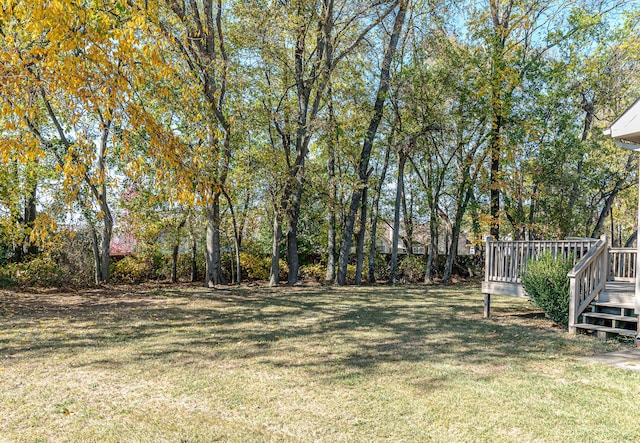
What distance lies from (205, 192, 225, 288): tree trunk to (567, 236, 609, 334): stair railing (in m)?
9.42

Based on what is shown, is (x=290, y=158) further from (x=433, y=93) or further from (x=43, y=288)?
(x=43, y=288)

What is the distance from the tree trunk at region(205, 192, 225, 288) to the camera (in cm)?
1416

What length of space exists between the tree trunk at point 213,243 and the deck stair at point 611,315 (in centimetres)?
973

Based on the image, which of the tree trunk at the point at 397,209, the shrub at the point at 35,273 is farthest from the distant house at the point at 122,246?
the tree trunk at the point at 397,209

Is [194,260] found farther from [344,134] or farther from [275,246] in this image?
[344,134]

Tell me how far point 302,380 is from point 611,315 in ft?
18.4

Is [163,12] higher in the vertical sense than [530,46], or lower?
lower

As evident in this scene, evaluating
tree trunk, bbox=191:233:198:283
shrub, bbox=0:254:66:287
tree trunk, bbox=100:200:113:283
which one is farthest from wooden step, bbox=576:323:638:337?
tree trunk, bbox=191:233:198:283

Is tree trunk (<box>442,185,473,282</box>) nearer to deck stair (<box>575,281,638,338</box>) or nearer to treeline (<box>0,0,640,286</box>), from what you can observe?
treeline (<box>0,0,640,286</box>)

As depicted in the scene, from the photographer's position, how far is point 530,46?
19031 mm

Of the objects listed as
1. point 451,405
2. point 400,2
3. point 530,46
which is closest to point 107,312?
point 451,405

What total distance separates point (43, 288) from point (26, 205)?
3.43 metres

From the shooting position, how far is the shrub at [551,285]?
27.3 ft

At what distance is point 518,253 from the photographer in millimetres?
9734
